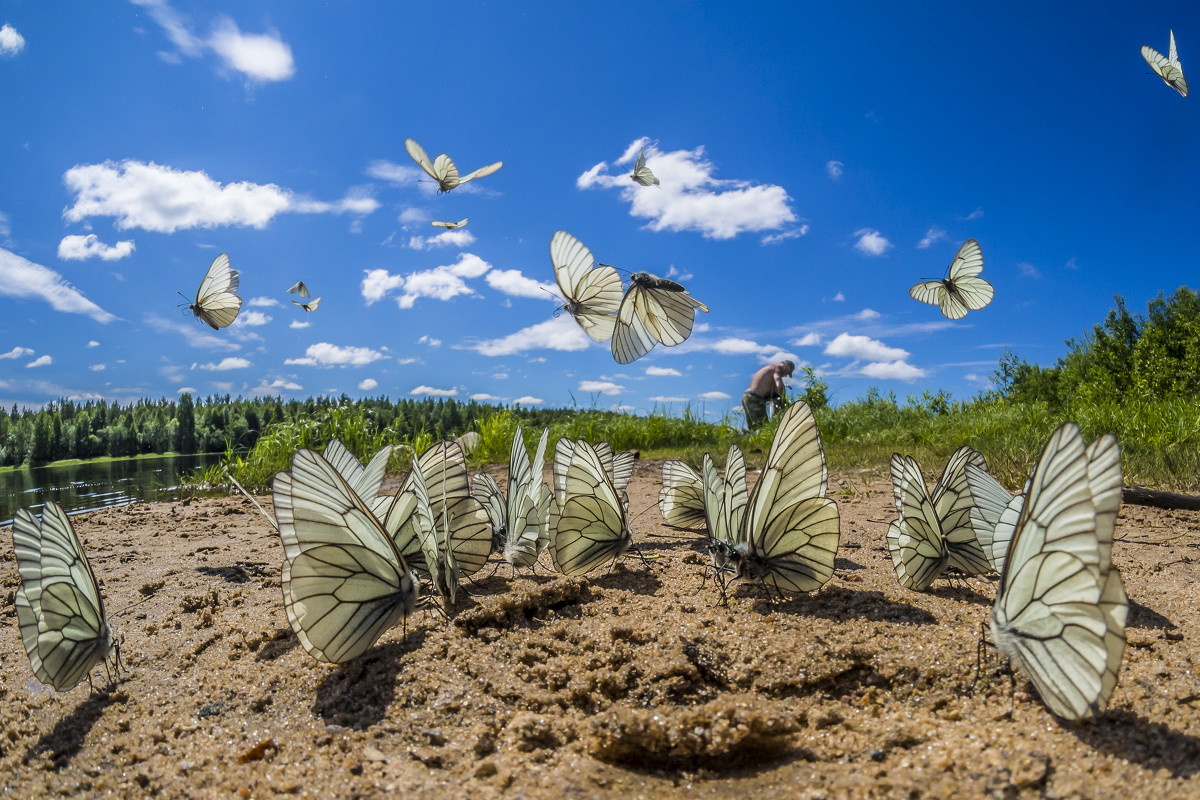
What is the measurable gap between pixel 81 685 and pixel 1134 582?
442 cm

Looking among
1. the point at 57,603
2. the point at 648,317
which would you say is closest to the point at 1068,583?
the point at 648,317

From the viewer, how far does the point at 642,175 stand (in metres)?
3.60

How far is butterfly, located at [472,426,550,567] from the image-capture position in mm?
2949

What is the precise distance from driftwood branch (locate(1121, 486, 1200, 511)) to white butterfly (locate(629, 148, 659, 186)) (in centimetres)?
440

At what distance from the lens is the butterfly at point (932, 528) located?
2.51 meters

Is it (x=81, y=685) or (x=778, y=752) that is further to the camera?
(x=81, y=685)

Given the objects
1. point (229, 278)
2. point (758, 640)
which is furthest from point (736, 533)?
point (229, 278)

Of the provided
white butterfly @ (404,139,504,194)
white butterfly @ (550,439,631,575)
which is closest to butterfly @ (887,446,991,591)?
white butterfly @ (550,439,631,575)

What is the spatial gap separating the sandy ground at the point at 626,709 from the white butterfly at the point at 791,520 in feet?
0.40

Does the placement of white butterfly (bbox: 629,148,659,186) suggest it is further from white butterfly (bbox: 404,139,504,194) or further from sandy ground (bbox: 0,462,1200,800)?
sandy ground (bbox: 0,462,1200,800)

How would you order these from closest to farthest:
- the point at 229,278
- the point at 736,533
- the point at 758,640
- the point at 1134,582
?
the point at 758,640, the point at 736,533, the point at 1134,582, the point at 229,278

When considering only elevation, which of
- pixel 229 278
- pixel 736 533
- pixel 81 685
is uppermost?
pixel 229 278

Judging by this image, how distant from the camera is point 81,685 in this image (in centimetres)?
240

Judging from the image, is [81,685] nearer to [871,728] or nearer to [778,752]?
[778,752]
